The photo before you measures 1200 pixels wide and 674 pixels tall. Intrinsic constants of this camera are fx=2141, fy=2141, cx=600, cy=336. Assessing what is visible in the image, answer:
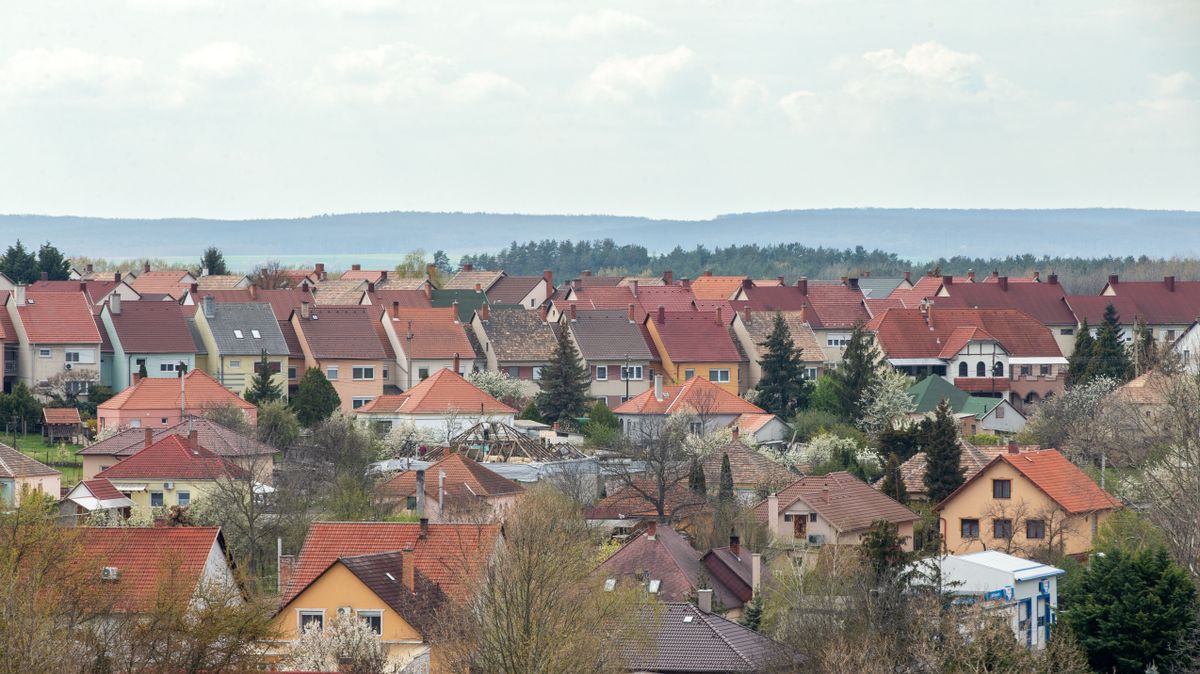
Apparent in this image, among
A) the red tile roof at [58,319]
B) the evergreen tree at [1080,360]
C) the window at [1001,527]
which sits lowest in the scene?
the window at [1001,527]

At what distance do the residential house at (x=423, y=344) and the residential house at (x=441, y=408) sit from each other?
23.6ft

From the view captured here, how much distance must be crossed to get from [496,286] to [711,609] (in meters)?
72.4

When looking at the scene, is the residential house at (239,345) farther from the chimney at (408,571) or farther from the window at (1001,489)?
the chimney at (408,571)

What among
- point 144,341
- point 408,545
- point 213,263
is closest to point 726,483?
point 408,545

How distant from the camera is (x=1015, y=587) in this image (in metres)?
45.1

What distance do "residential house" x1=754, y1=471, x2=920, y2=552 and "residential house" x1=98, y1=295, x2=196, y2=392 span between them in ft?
104

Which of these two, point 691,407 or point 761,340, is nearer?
point 691,407

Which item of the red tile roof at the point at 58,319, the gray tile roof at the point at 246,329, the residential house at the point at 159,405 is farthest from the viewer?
the gray tile roof at the point at 246,329

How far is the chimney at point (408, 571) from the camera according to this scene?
124 ft

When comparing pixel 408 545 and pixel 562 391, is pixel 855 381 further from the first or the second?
pixel 408 545

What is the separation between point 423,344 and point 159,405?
16310 millimetres

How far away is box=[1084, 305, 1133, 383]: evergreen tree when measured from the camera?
3428 inches

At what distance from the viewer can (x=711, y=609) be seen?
43.5 m

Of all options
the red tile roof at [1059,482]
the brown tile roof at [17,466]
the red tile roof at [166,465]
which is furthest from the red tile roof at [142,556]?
the red tile roof at [1059,482]
